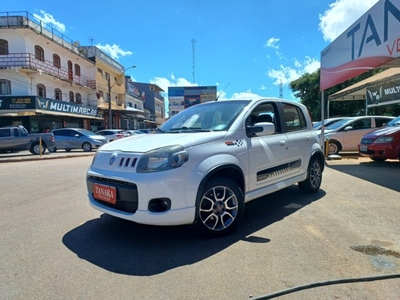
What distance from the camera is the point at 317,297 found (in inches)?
91.7

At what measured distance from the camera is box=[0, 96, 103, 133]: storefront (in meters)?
23.0

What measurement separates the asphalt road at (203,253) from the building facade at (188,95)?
5583 centimetres

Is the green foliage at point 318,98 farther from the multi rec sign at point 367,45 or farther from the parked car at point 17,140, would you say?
the parked car at point 17,140

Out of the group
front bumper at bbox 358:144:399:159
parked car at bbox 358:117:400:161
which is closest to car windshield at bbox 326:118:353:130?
parked car at bbox 358:117:400:161

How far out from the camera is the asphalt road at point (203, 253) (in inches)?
97.2

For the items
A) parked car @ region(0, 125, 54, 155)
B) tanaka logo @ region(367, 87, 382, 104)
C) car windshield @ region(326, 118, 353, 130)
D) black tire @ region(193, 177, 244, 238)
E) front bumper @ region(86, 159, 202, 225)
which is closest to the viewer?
front bumper @ region(86, 159, 202, 225)

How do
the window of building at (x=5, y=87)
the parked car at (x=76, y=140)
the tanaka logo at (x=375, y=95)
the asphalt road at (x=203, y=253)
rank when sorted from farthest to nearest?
1. the window of building at (x=5, y=87)
2. the parked car at (x=76, y=140)
3. the tanaka logo at (x=375, y=95)
4. the asphalt road at (x=203, y=253)

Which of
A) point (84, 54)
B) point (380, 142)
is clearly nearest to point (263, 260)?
point (380, 142)

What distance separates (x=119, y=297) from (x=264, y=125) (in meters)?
2.66

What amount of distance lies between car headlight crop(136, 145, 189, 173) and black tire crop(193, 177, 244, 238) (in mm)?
456

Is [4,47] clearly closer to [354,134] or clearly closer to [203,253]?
[354,134]

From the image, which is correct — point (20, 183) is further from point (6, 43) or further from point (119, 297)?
point (6, 43)

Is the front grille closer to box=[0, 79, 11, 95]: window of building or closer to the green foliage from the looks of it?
box=[0, 79, 11, 95]: window of building

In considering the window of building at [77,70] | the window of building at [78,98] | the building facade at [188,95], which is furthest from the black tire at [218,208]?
the building facade at [188,95]
